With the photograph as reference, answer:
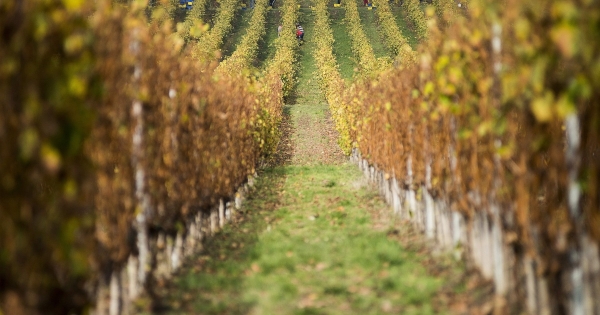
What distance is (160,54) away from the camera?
22.5 feet

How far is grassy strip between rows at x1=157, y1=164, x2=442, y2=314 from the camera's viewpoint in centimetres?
591

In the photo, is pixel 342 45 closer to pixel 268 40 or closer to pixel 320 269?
pixel 268 40

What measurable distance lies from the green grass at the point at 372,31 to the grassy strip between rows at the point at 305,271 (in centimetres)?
4120

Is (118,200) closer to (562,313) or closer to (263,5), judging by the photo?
(562,313)

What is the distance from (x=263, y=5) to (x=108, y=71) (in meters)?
67.5

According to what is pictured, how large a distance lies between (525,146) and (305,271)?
356 centimetres

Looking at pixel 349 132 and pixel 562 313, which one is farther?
pixel 349 132

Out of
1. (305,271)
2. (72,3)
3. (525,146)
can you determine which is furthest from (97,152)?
(525,146)

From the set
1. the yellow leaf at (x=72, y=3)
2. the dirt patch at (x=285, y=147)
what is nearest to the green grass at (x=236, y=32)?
the dirt patch at (x=285, y=147)

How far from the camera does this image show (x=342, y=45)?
5544 centimetres

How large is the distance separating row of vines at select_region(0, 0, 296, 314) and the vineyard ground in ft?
1.88

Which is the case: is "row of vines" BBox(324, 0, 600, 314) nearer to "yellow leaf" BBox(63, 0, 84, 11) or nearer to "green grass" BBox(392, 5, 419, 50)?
"yellow leaf" BBox(63, 0, 84, 11)

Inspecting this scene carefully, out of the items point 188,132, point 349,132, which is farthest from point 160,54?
point 349,132

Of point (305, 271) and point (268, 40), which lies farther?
point (268, 40)
